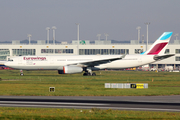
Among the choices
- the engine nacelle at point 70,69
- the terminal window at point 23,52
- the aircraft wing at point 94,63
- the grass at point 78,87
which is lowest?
the grass at point 78,87

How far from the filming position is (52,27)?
6255 inches

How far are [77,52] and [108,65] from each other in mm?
58799

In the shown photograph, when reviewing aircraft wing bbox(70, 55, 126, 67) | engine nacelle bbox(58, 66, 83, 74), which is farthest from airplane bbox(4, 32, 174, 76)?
engine nacelle bbox(58, 66, 83, 74)

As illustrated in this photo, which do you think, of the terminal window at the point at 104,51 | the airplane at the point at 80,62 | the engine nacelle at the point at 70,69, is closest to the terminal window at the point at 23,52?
the terminal window at the point at 104,51

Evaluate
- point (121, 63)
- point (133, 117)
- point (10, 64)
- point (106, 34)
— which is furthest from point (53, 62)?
point (106, 34)

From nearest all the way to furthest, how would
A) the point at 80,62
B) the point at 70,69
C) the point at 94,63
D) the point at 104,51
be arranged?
the point at 70,69
the point at 94,63
the point at 80,62
the point at 104,51

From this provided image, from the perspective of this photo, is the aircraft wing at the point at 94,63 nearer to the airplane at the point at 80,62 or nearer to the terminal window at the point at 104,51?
the airplane at the point at 80,62

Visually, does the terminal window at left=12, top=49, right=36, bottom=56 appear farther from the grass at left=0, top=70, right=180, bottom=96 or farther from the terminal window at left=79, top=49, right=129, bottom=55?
the grass at left=0, top=70, right=180, bottom=96

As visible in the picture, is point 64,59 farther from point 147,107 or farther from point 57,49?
point 57,49

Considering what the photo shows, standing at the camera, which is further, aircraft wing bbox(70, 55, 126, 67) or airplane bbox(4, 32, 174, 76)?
airplane bbox(4, 32, 174, 76)

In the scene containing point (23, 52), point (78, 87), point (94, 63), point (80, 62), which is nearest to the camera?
point (78, 87)

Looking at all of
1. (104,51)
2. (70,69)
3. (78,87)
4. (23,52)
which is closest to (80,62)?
(70,69)

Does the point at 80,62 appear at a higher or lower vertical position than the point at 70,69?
higher

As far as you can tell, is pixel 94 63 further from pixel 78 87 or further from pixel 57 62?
pixel 78 87
